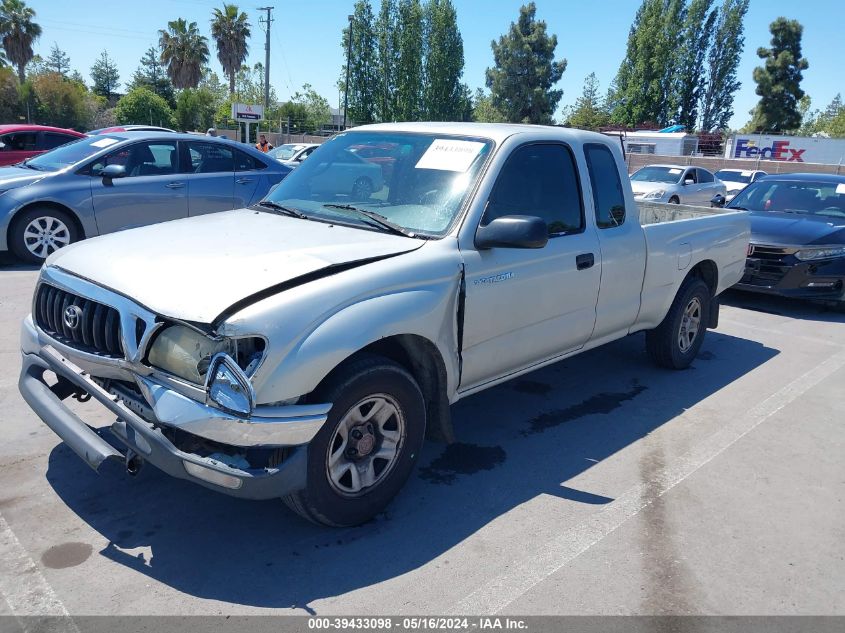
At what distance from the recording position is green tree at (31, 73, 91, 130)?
157 ft

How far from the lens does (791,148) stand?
44.1 meters

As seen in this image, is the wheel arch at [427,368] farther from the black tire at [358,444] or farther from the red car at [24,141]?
the red car at [24,141]

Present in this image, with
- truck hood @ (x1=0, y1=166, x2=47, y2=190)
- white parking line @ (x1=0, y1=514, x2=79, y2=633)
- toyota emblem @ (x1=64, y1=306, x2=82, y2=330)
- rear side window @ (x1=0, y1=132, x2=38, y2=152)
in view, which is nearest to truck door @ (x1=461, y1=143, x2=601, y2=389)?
toyota emblem @ (x1=64, y1=306, x2=82, y2=330)

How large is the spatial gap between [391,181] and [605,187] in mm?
1638

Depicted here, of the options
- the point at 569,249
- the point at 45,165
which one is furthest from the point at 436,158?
the point at 45,165

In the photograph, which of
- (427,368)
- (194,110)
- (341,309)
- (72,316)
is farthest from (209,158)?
(194,110)

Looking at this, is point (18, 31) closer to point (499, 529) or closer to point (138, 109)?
point (138, 109)

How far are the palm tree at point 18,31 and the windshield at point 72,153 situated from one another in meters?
54.8

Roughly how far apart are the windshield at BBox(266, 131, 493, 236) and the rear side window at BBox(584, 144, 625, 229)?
103cm

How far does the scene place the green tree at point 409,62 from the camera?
203ft

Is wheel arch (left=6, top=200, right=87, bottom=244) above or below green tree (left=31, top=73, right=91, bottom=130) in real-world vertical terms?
below

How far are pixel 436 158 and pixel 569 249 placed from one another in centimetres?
103

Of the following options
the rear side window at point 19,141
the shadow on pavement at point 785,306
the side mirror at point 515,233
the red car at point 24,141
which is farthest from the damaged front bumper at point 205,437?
the rear side window at point 19,141

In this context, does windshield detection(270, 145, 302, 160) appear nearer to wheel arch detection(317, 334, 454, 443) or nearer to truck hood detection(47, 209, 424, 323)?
truck hood detection(47, 209, 424, 323)
